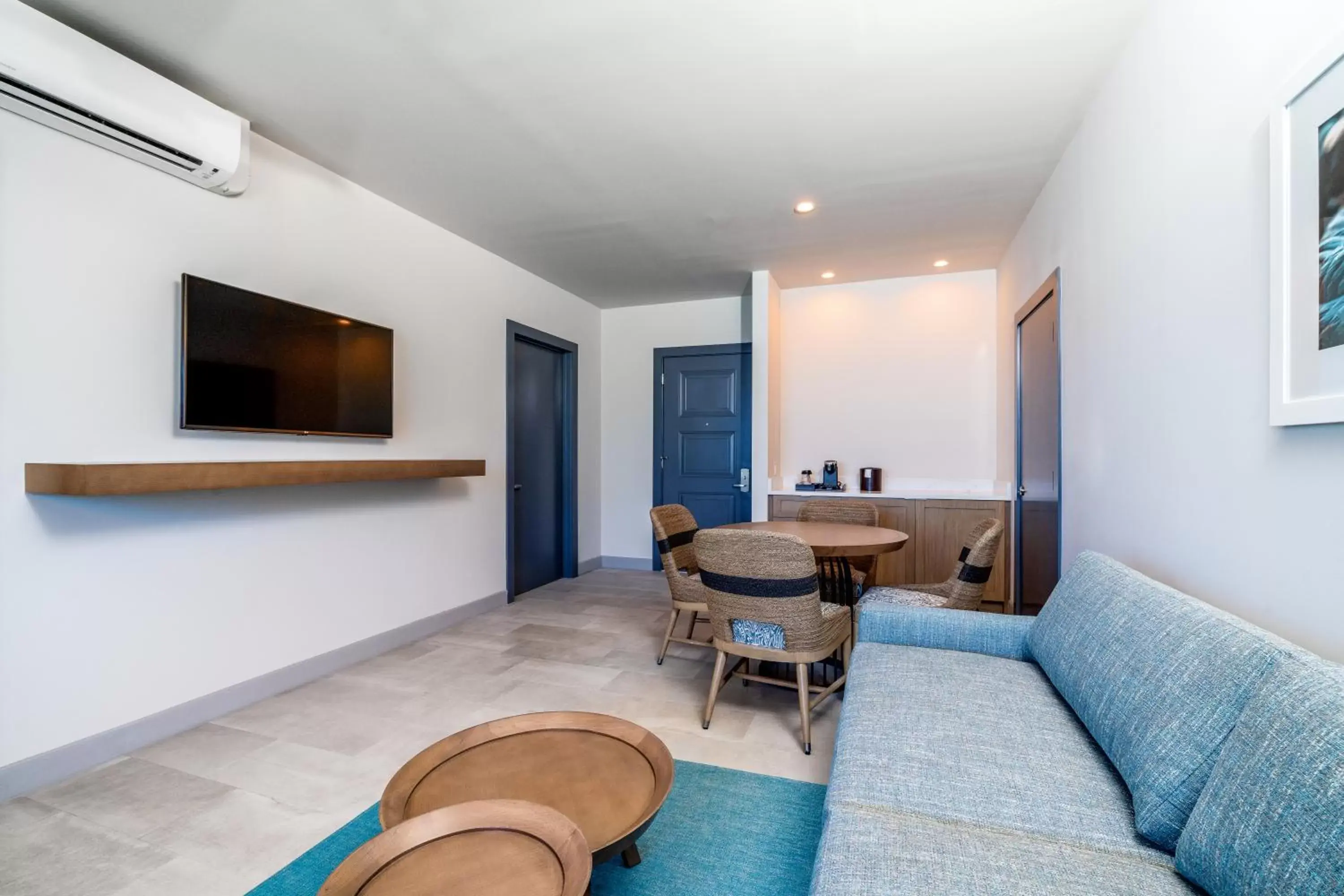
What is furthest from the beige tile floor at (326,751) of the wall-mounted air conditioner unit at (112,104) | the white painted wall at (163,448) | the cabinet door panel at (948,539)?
the wall-mounted air conditioner unit at (112,104)

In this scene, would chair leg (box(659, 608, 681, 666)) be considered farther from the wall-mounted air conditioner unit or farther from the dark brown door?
the wall-mounted air conditioner unit

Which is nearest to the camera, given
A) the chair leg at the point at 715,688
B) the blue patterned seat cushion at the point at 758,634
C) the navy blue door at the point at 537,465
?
the blue patterned seat cushion at the point at 758,634

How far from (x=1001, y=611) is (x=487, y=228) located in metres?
4.86

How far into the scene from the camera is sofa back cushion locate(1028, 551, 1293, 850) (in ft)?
3.53

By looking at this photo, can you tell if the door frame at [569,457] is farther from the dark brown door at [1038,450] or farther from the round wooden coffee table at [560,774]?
the round wooden coffee table at [560,774]

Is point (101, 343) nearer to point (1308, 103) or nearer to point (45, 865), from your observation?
point (45, 865)

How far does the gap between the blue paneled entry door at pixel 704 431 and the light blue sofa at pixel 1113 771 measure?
4075mm

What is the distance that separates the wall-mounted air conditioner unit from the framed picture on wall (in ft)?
11.5

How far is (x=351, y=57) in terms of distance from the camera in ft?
A: 7.54

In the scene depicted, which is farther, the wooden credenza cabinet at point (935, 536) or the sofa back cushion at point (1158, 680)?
the wooden credenza cabinet at point (935, 536)

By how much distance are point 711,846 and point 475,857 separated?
0.93 meters

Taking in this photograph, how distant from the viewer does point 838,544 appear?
2.82 metres

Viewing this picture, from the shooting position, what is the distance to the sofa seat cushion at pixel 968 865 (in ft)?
3.22

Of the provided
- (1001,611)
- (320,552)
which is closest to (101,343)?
(320,552)
